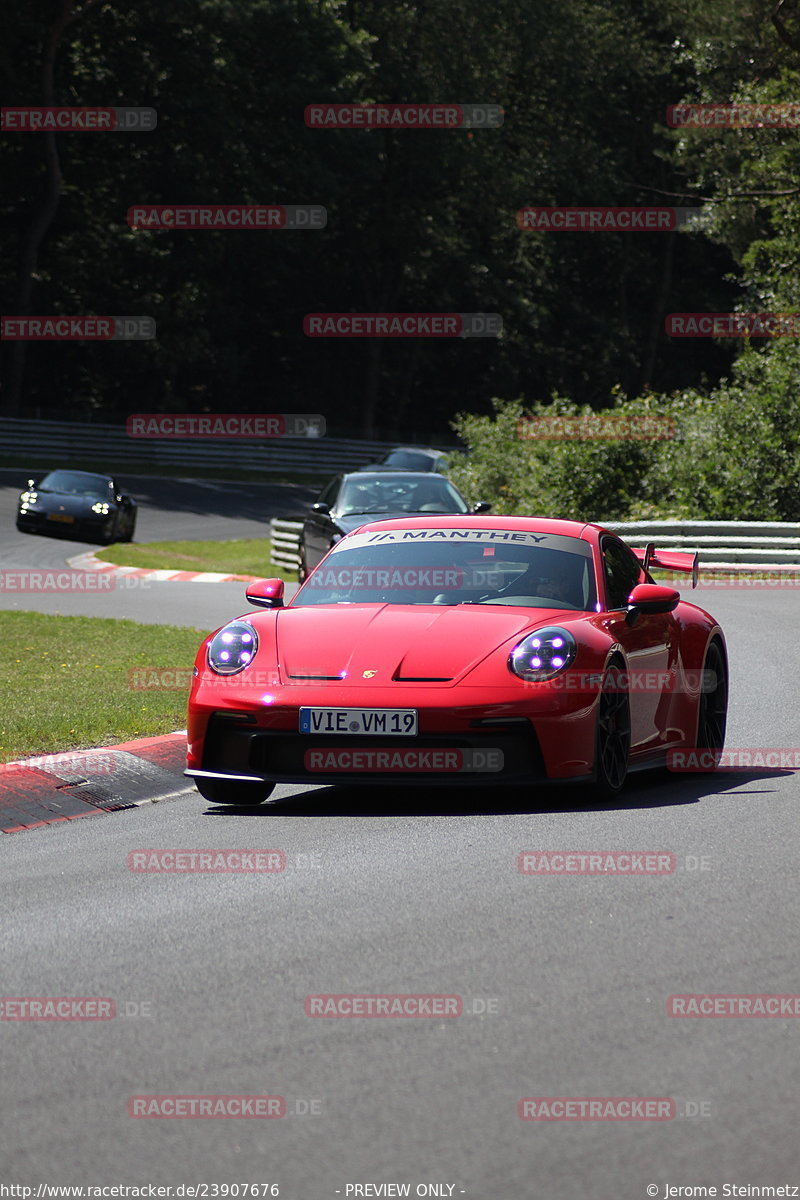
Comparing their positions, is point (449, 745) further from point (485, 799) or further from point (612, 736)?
point (612, 736)

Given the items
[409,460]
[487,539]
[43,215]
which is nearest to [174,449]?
[43,215]

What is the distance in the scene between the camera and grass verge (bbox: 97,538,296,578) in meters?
27.6

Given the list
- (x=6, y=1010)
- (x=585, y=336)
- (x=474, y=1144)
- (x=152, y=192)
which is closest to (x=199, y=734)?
(x=6, y=1010)

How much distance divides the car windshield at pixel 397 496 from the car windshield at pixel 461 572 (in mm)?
12048

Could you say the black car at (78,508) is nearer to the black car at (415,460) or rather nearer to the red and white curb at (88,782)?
the black car at (415,460)

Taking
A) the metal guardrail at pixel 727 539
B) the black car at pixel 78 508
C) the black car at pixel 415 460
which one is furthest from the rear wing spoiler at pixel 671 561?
the black car at pixel 415 460

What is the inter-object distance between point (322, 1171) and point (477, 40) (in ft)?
212

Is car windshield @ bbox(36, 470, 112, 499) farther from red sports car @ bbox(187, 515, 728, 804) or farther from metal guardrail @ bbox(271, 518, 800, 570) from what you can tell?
red sports car @ bbox(187, 515, 728, 804)

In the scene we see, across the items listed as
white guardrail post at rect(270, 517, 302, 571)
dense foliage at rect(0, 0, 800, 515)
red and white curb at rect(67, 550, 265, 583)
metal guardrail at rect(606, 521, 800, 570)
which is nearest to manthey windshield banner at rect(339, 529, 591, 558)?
red and white curb at rect(67, 550, 265, 583)

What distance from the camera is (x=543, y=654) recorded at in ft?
25.2

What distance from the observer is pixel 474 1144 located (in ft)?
12.0

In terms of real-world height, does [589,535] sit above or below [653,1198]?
above

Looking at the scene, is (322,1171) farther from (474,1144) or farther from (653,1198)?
(653,1198)

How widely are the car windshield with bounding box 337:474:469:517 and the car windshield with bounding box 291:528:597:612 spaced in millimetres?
12048
